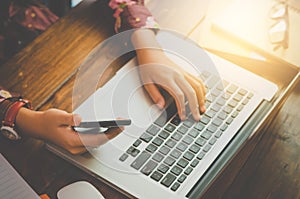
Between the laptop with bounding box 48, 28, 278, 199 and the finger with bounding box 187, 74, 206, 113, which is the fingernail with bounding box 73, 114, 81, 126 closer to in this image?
the laptop with bounding box 48, 28, 278, 199

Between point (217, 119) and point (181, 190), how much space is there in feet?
0.61

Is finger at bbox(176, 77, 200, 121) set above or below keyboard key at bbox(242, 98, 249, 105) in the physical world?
below

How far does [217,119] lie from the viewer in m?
1.04

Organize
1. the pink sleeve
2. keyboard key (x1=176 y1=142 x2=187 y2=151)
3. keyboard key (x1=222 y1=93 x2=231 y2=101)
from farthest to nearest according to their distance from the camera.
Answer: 1. the pink sleeve
2. keyboard key (x1=222 y1=93 x2=231 y2=101)
3. keyboard key (x1=176 y1=142 x2=187 y2=151)

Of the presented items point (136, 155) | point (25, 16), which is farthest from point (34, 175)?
point (25, 16)

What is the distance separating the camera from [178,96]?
1044 millimetres

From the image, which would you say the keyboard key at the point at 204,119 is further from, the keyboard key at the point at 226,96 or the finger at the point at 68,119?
the finger at the point at 68,119

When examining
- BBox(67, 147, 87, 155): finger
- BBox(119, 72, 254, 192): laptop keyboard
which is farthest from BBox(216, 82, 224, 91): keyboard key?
BBox(67, 147, 87, 155): finger

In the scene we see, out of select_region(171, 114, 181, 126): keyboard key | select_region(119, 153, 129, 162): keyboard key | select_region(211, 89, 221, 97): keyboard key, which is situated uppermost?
select_region(211, 89, 221, 97): keyboard key

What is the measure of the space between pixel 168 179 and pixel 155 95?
7.8 inches

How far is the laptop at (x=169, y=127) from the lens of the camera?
940 millimetres

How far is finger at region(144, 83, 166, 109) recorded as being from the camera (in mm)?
1048

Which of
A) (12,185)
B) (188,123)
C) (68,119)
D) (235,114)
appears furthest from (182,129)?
(12,185)

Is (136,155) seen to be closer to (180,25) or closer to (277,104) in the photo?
(277,104)
